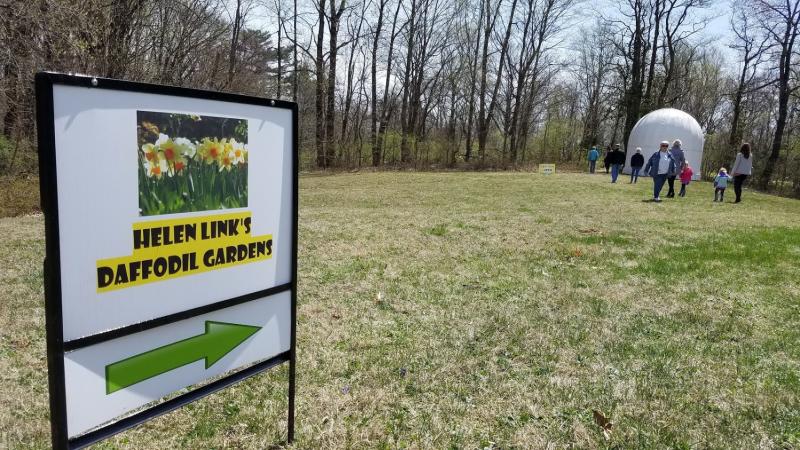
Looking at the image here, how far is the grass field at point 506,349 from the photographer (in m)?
2.76

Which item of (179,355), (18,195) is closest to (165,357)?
(179,355)

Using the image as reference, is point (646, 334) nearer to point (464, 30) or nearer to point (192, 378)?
point (192, 378)

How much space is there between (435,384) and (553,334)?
1.40 meters

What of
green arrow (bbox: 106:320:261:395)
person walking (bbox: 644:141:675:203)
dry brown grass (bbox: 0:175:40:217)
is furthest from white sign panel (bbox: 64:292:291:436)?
person walking (bbox: 644:141:675:203)

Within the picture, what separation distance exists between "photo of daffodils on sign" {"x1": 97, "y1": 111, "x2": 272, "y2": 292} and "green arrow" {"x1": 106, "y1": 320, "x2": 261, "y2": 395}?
30 centimetres

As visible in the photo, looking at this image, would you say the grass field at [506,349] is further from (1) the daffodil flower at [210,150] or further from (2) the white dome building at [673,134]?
(2) the white dome building at [673,134]

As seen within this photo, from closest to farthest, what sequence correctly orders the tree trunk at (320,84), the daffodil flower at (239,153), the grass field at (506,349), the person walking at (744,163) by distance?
the daffodil flower at (239,153) → the grass field at (506,349) → the person walking at (744,163) → the tree trunk at (320,84)

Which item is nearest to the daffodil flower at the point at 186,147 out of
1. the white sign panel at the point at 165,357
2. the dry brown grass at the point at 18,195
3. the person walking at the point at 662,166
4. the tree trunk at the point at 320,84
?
the white sign panel at the point at 165,357

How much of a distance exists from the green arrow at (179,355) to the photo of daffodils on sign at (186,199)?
0.30m

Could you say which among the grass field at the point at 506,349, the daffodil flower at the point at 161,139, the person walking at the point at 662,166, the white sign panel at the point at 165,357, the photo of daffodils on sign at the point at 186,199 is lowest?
the grass field at the point at 506,349

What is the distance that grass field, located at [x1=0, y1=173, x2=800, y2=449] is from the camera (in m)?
2.76

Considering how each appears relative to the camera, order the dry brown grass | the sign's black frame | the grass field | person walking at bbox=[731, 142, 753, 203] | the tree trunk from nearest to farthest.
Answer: the sign's black frame → the grass field → the dry brown grass → person walking at bbox=[731, 142, 753, 203] → the tree trunk

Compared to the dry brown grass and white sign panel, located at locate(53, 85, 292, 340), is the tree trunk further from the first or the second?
white sign panel, located at locate(53, 85, 292, 340)

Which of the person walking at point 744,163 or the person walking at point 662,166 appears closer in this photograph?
the person walking at point 662,166
